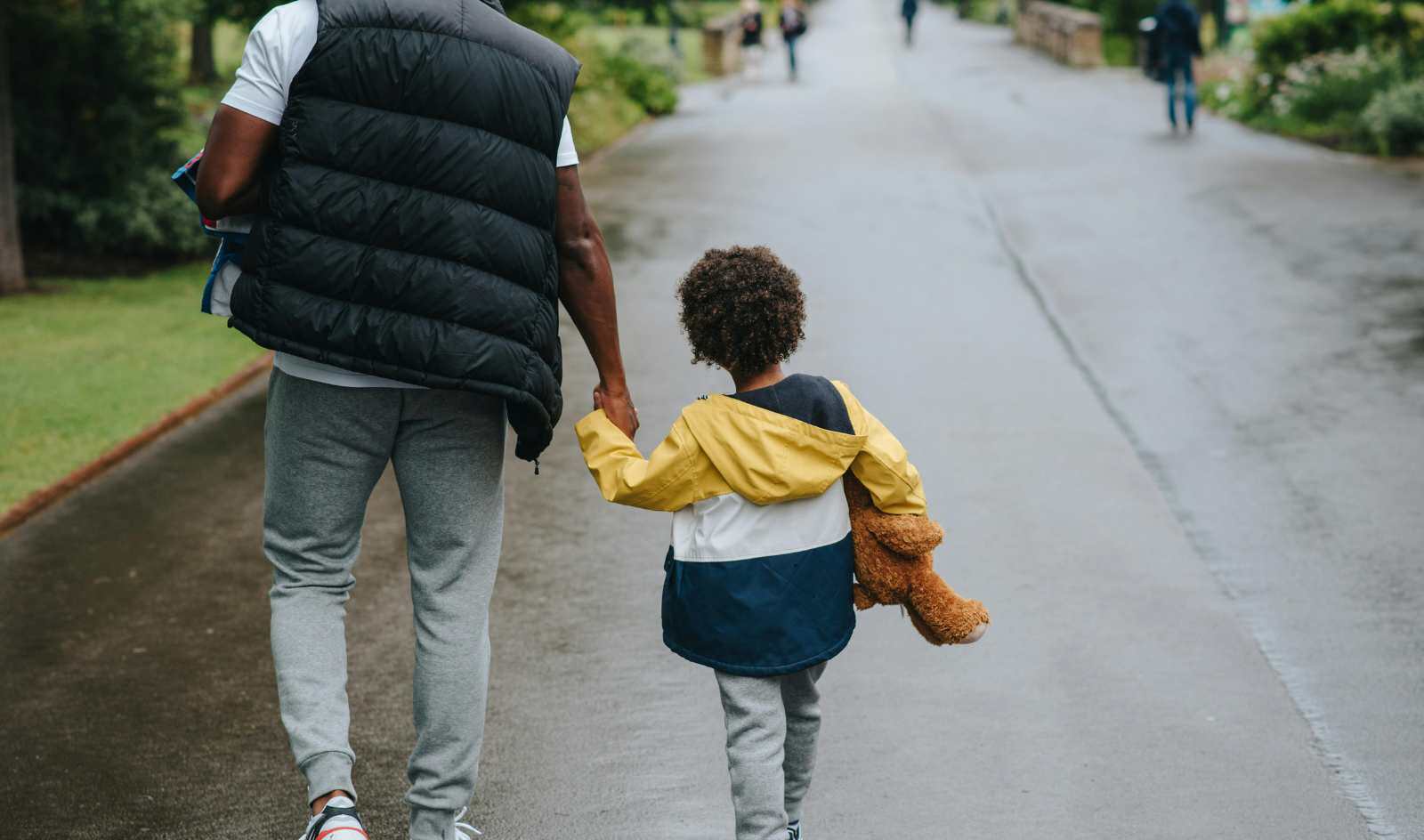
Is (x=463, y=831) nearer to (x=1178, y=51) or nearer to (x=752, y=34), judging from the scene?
(x=1178, y=51)

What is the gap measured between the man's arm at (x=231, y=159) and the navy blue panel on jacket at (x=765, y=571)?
1.07 m

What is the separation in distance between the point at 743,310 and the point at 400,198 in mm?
730

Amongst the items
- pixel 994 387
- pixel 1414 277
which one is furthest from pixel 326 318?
pixel 1414 277

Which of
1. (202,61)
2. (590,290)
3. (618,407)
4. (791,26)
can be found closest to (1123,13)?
(791,26)

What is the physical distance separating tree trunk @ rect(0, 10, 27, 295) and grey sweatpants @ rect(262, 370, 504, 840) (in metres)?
9.90

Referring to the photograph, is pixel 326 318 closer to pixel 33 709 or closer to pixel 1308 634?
pixel 33 709

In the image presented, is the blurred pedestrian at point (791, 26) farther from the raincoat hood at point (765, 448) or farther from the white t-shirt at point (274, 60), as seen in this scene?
the white t-shirt at point (274, 60)

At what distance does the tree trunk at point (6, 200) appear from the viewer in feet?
38.8

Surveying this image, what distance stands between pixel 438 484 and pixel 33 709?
6.99ft

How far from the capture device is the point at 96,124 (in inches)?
535

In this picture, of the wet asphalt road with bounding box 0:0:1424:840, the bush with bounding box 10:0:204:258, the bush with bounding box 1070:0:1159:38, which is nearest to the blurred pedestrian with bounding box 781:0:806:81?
the bush with bounding box 1070:0:1159:38

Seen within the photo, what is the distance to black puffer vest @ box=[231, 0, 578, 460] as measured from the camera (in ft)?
9.74

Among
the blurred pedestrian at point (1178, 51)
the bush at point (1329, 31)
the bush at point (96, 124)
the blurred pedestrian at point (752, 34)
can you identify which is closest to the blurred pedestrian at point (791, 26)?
the blurred pedestrian at point (752, 34)

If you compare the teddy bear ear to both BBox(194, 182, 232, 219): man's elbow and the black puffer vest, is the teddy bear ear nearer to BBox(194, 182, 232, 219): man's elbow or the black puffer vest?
the black puffer vest
